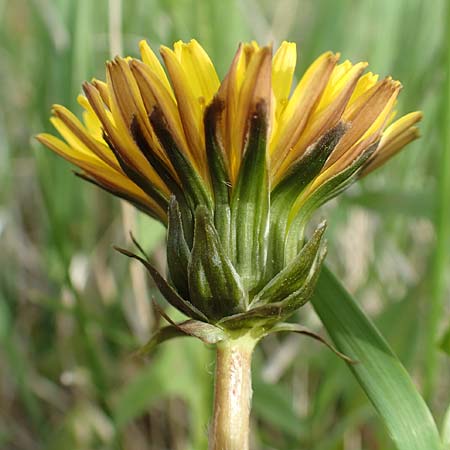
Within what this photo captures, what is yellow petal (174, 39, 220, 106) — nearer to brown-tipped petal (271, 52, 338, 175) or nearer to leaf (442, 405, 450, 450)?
brown-tipped petal (271, 52, 338, 175)

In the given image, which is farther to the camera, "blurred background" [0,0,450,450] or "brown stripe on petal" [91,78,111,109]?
"blurred background" [0,0,450,450]

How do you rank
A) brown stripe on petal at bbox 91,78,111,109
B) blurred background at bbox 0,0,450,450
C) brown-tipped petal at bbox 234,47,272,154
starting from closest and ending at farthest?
brown-tipped petal at bbox 234,47,272,154, brown stripe on petal at bbox 91,78,111,109, blurred background at bbox 0,0,450,450

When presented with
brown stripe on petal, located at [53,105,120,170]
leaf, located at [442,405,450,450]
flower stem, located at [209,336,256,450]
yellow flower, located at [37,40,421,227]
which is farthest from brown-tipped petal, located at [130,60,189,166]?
leaf, located at [442,405,450,450]

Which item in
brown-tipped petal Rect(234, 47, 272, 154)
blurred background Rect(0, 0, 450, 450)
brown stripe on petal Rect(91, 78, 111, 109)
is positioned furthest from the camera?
blurred background Rect(0, 0, 450, 450)

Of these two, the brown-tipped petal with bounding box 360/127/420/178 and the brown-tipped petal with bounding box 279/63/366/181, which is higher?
the brown-tipped petal with bounding box 279/63/366/181

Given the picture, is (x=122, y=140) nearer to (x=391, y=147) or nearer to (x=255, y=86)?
(x=255, y=86)

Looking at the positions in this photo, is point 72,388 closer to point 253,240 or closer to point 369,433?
point 369,433

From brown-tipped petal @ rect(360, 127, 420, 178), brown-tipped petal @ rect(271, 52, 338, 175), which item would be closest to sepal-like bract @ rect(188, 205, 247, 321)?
brown-tipped petal @ rect(271, 52, 338, 175)

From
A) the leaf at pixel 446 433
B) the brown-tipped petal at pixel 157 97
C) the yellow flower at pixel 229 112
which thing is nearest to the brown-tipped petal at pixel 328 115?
the yellow flower at pixel 229 112
